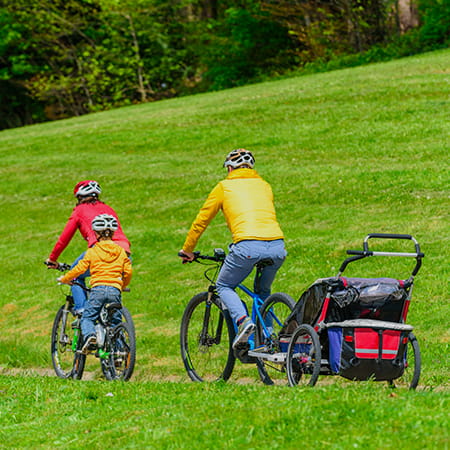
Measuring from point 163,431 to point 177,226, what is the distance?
518 inches

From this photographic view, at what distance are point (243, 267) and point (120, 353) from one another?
1872 mm

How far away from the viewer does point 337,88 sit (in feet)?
103

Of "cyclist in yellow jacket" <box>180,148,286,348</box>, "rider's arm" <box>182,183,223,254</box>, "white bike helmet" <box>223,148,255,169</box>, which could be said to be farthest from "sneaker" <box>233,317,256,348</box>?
"white bike helmet" <box>223,148,255,169</box>

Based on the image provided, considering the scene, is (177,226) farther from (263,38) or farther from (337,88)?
(263,38)

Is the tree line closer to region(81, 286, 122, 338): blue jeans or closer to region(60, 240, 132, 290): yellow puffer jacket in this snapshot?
region(60, 240, 132, 290): yellow puffer jacket

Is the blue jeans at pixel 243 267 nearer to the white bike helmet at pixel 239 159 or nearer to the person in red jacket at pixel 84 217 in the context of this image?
the white bike helmet at pixel 239 159

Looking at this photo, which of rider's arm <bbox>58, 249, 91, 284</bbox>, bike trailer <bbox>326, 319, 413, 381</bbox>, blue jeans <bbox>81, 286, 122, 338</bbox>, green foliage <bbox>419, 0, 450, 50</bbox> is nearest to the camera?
bike trailer <bbox>326, 319, 413, 381</bbox>

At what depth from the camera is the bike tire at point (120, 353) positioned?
28.8 feet

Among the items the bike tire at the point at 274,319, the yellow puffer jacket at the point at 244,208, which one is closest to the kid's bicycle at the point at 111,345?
the yellow puffer jacket at the point at 244,208

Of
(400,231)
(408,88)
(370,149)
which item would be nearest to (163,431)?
(400,231)

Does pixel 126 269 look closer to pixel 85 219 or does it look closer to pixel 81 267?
pixel 81 267

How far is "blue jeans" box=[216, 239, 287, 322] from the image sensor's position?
26.0 feet

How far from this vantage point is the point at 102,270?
923 cm

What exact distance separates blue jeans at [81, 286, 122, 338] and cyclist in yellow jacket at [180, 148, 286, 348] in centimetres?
132
